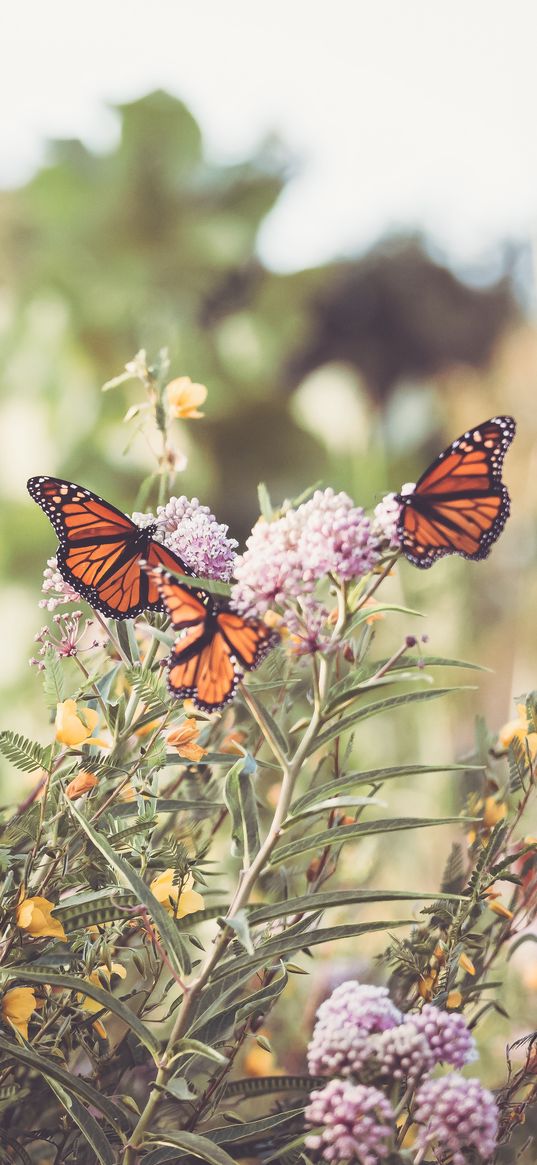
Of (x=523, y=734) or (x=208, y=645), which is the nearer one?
(x=208, y=645)

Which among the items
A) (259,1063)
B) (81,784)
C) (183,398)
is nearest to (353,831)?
(81,784)

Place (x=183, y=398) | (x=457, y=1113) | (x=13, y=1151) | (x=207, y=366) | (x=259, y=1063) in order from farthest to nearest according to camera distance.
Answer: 1. (x=207, y=366)
2. (x=259, y=1063)
3. (x=183, y=398)
4. (x=13, y=1151)
5. (x=457, y=1113)

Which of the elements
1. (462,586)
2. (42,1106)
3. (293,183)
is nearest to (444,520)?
(42,1106)

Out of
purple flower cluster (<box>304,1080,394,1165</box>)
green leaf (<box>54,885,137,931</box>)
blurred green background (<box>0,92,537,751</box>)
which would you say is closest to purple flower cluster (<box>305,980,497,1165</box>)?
purple flower cluster (<box>304,1080,394,1165</box>)

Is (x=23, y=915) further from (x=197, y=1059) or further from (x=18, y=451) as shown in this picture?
(x=18, y=451)

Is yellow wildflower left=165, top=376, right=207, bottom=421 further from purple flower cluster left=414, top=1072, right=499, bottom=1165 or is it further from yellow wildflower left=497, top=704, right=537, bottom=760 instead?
purple flower cluster left=414, top=1072, right=499, bottom=1165

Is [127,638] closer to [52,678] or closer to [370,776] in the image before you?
[52,678]
